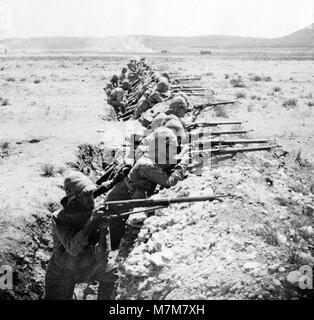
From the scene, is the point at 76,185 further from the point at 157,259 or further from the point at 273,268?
the point at 273,268

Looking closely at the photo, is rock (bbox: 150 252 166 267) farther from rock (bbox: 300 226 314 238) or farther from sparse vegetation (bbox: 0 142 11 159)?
sparse vegetation (bbox: 0 142 11 159)

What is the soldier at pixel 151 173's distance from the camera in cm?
541

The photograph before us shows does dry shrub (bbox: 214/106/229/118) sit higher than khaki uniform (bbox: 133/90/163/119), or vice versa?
khaki uniform (bbox: 133/90/163/119)

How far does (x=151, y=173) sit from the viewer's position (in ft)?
17.6

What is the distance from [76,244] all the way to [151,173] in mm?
1774

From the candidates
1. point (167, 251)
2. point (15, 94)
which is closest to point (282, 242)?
point (167, 251)

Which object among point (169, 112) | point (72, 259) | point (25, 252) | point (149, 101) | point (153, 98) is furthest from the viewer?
point (149, 101)

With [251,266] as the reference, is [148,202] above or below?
above

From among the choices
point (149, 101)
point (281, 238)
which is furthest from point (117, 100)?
point (281, 238)

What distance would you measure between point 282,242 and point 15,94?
56.6 feet

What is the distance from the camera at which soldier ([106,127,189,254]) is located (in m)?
5.41

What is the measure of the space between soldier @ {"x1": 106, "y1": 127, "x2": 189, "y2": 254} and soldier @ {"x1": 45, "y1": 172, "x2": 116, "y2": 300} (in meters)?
1.08

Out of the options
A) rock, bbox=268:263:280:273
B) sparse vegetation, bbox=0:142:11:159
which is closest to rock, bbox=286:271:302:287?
rock, bbox=268:263:280:273
